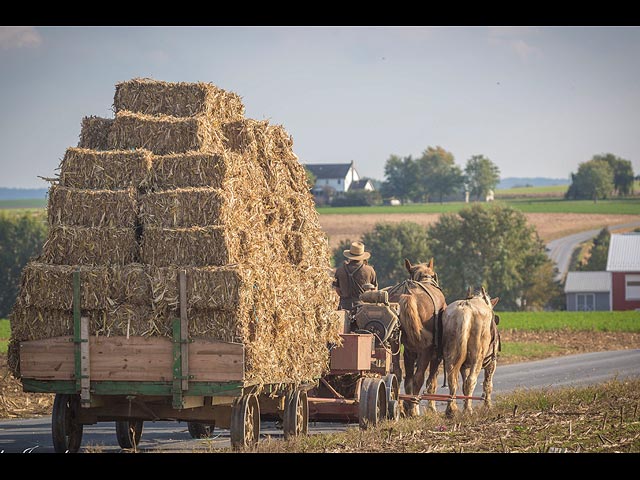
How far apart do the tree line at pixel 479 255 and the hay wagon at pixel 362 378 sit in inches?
2413

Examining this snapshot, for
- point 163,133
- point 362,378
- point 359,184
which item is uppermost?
point 359,184

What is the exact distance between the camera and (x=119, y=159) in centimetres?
1275

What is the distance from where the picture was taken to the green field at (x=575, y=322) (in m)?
47.8

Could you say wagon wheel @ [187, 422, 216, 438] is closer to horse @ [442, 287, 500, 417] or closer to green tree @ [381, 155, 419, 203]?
horse @ [442, 287, 500, 417]

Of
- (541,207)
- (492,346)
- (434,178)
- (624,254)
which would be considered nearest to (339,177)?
(434,178)

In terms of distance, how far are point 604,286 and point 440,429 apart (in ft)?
238

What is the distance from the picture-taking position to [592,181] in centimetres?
11319

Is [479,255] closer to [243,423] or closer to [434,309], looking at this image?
[434,309]

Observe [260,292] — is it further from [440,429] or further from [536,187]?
[536,187]

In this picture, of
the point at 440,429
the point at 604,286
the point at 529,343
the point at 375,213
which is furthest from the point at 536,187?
the point at 440,429

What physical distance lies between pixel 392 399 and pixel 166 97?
17.6 feet

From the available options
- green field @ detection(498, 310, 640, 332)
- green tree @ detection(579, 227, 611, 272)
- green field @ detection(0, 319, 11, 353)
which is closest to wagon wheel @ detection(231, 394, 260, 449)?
green field @ detection(0, 319, 11, 353)

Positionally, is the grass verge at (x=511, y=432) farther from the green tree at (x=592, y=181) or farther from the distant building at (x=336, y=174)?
the distant building at (x=336, y=174)

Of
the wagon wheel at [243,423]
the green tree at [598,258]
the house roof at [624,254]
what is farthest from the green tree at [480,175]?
the wagon wheel at [243,423]
